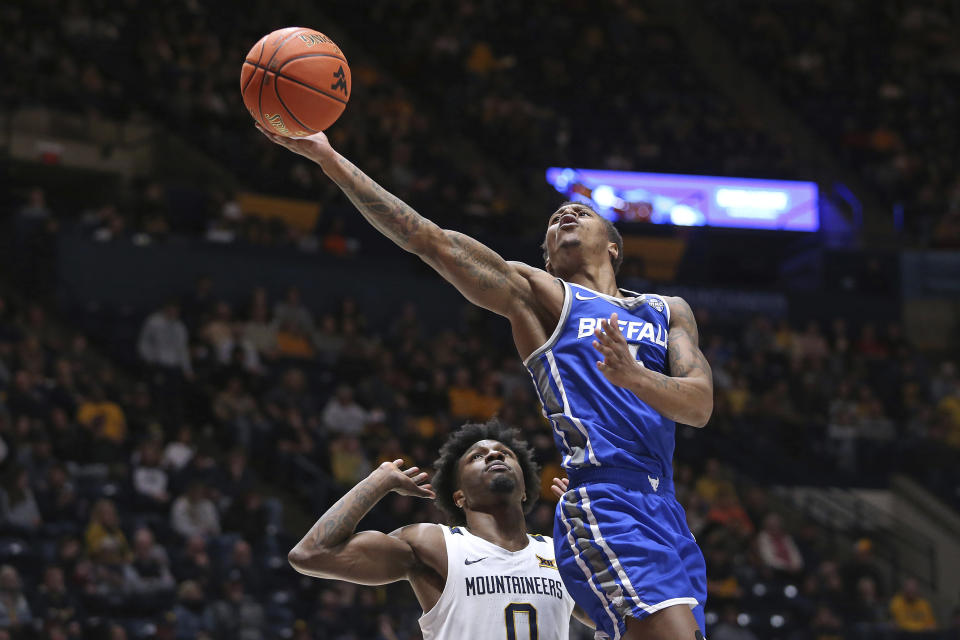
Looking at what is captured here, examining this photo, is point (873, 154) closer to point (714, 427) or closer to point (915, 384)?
point (915, 384)

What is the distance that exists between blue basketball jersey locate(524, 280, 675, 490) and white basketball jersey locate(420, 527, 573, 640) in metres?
1.03

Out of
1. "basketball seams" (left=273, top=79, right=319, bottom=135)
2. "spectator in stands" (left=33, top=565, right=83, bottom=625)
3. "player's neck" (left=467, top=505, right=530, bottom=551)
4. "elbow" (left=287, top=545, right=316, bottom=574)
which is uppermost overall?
"basketball seams" (left=273, top=79, right=319, bottom=135)

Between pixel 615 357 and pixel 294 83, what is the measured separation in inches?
63.7

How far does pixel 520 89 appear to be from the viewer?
21766 millimetres

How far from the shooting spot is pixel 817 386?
56.9ft

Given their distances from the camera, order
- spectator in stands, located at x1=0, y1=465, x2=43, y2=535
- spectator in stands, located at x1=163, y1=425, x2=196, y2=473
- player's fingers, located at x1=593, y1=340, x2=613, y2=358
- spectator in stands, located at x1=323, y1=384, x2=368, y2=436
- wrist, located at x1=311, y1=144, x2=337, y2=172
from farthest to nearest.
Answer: spectator in stands, located at x1=323, y1=384, x2=368, y2=436
spectator in stands, located at x1=163, y1=425, x2=196, y2=473
spectator in stands, located at x1=0, y1=465, x2=43, y2=535
wrist, located at x1=311, y1=144, x2=337, y2=172
player's fingers, located at x1=593, y1=340, x2=613, y2=358

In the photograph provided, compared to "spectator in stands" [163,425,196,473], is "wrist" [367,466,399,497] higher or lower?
higher

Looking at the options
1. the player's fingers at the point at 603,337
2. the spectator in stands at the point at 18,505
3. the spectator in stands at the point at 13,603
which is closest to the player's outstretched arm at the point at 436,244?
the player's fingers at the point at 603,337

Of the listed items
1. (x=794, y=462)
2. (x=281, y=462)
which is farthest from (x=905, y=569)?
(x=281, y=462)

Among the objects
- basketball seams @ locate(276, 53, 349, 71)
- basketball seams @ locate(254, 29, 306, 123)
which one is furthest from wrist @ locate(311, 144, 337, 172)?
basketball seams @ locate(276, 53, 349, 71)

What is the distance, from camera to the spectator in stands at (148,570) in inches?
401

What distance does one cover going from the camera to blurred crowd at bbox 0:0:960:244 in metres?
17.0

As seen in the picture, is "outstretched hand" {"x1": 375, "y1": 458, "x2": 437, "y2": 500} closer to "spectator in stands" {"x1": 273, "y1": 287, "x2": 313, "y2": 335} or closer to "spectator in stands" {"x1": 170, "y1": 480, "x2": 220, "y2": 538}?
"spectator in stands" {"x1": 170, "y1": 480, "x2": 220, "y2": 538}

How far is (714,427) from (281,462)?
621 centimetres
